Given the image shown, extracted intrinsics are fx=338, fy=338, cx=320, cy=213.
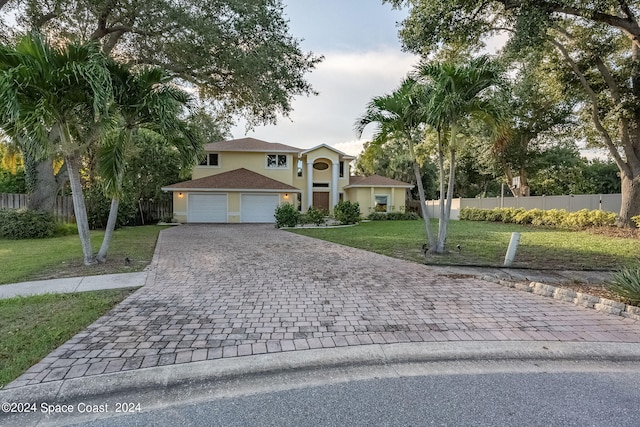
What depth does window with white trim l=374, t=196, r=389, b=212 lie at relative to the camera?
2691cm

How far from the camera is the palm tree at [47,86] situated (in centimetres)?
636

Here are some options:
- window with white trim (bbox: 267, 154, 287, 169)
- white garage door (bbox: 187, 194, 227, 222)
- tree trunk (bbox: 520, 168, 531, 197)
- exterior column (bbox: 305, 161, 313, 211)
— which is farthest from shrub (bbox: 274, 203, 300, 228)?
tree trunk (bbox: 520, 168, 531, 197)

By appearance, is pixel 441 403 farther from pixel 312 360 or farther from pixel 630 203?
pixel 630 203

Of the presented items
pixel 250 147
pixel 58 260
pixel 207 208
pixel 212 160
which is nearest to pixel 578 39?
pixel 250 147

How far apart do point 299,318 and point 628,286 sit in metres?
4.78

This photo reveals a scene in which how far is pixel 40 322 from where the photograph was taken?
4.11 metres

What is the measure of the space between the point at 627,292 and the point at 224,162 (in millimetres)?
23696

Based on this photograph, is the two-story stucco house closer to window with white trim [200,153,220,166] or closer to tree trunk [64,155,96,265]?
window with white trim [200,153,220,166]

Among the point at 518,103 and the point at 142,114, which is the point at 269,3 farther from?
the point at 518,103

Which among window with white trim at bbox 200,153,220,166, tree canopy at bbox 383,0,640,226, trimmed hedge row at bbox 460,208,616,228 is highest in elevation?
tree canopy at bbox 383,0,640,226

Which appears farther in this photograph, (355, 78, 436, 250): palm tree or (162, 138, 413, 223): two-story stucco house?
(162, 138, 413, 223): two-story stucco house

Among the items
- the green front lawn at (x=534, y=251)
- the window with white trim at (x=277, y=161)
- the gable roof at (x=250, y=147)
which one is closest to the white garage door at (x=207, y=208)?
the gable roof at (x=250, y=147)

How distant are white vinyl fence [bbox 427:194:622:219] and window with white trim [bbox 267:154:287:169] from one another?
14464 millimetres

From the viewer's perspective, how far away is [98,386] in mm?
2803
